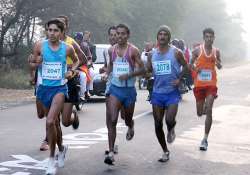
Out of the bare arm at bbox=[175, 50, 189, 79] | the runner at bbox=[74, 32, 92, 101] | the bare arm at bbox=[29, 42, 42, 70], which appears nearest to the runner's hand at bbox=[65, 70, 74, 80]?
the bare arm at bbox=[29, 42, 42, 70]

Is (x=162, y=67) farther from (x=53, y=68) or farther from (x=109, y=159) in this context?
(x=53, y=68)

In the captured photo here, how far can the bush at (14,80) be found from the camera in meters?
24.5

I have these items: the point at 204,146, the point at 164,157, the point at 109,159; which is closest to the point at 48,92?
the point at 109,159

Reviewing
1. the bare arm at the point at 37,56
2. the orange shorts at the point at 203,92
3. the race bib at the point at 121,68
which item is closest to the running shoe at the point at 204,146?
the orange shorts at the point at 203,92

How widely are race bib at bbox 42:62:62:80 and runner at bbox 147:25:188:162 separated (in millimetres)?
1551

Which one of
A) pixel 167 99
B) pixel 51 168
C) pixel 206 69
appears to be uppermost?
pixel 206 69

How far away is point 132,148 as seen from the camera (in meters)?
9.49

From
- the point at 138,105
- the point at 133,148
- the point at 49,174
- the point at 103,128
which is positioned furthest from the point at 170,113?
the point at 138,105

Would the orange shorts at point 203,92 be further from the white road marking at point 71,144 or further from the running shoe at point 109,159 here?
the running shoe at point 109,159

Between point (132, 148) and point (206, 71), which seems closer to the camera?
point (132, 148)

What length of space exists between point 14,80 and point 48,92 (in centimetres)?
1852

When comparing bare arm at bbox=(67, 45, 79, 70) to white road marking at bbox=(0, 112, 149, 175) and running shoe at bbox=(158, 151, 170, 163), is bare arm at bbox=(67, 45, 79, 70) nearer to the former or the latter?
white road marking at bbox=(0, 112, 149, 175)

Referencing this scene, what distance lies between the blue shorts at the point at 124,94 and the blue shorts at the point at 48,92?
0.88 metres

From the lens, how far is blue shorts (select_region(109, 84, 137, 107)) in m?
8.25
